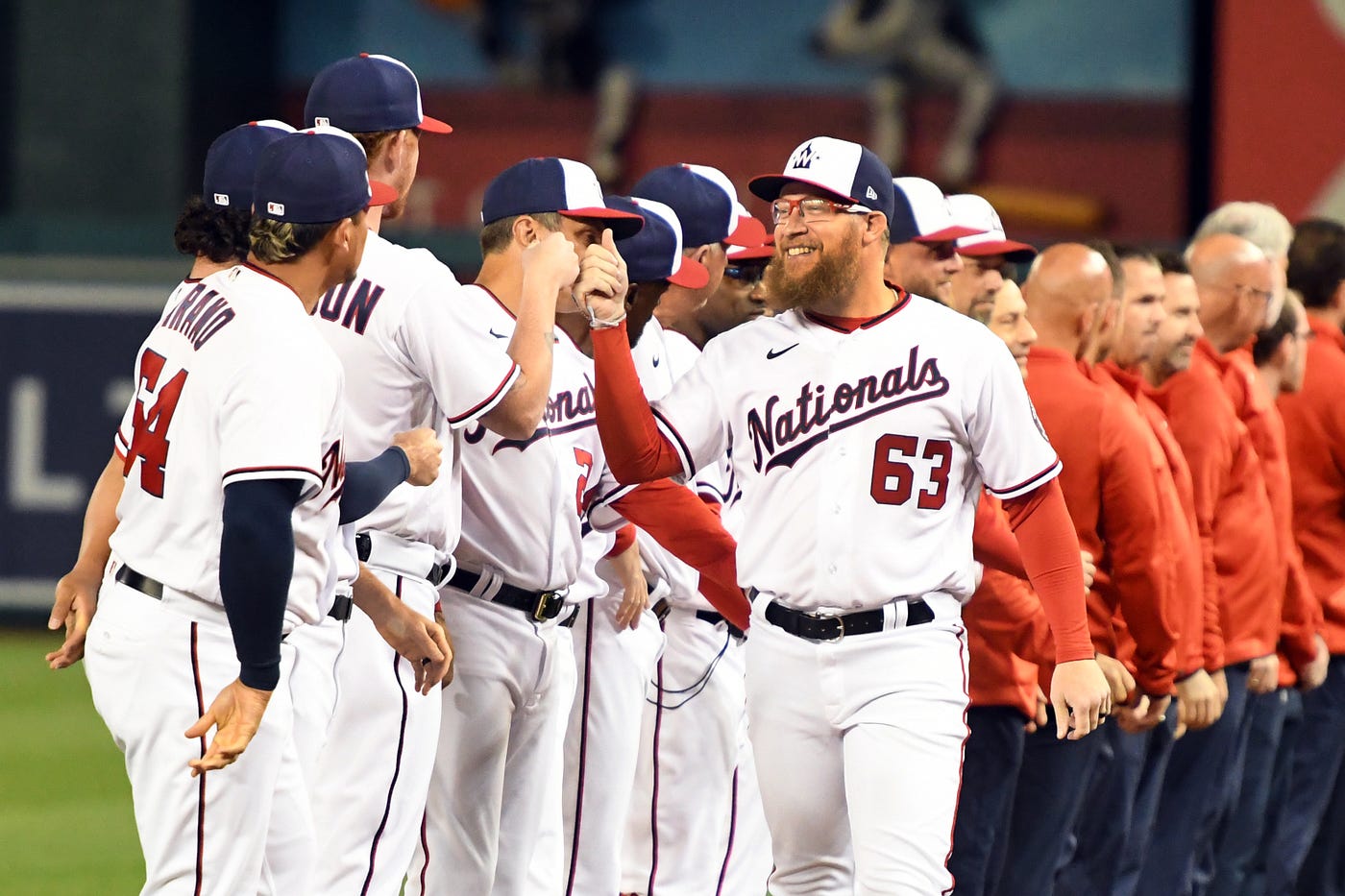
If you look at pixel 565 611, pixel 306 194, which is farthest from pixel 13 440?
pixel 306 194

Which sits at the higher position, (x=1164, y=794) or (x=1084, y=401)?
(x=1084, y=401)

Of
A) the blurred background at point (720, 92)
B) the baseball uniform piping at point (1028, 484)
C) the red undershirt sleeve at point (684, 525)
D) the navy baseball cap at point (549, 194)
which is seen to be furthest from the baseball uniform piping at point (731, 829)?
the blurred background at point (720, 92)

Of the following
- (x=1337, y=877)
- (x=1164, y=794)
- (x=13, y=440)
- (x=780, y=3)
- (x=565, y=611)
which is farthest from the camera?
(x=780, y=3)

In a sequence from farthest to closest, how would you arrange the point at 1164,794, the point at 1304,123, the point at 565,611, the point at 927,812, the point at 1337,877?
the point at 1304,123 → the point at 1337,877 → the point at 1164,794 → the point at 565,611 → the point at 927,812

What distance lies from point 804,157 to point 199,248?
129cm

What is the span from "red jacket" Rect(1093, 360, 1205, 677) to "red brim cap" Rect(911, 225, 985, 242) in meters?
0.52

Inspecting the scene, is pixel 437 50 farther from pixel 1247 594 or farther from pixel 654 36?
pixel 1247 594

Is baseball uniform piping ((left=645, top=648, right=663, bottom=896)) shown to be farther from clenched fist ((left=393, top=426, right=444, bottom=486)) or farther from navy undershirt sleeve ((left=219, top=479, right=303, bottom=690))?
navy undershirt sleeve ((left=219, top=479, right=303, bottom=690))

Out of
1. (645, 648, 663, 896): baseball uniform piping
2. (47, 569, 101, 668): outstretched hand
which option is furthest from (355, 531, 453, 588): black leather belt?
(645, 648, 663, 896): baseball uniform piping

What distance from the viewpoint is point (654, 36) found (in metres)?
17.7

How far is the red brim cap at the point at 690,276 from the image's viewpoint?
17.7 ft

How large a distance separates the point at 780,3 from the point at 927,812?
14.0m

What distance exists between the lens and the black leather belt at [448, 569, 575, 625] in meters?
4.57

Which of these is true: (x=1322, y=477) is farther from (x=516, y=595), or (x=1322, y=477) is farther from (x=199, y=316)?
(x=199, y=316)
